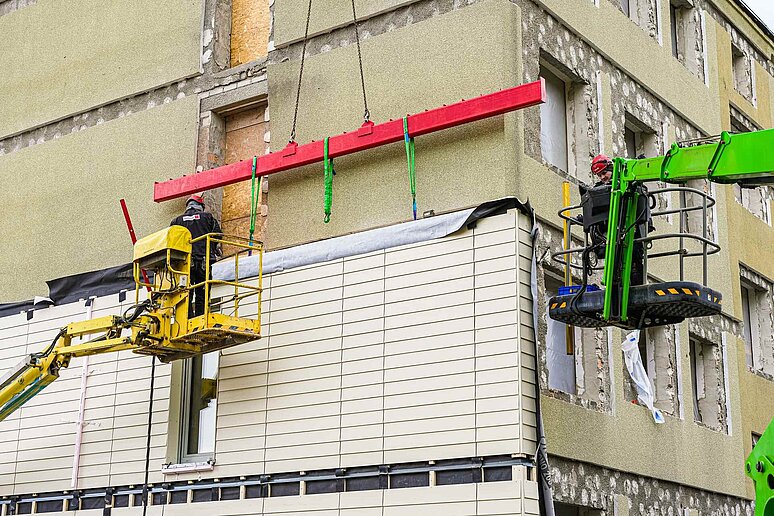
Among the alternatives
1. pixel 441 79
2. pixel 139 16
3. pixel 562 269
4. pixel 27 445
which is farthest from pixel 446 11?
pixel 27 445

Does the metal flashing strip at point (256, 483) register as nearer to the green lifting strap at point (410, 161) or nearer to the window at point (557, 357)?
the window at point (557, 357)

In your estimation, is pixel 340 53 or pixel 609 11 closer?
pixel 340 53

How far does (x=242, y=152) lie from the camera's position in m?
19.2

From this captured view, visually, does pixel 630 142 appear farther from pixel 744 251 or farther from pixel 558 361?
pixel 558 361

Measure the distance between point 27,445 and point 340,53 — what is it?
8.20 meters

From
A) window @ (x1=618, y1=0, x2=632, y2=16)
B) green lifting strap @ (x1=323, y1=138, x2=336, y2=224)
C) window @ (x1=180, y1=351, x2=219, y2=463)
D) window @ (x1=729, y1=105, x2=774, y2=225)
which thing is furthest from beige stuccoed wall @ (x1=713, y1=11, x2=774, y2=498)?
window @ (x1=180, y1=351, x2=219, y2=463)

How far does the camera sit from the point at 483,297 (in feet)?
48.4

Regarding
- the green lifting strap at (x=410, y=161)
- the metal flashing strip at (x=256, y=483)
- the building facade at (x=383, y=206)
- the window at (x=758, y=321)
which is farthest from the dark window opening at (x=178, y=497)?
the window at (x=758, y=321)

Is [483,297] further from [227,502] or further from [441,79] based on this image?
[227,502]

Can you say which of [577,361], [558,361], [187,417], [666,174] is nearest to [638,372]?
[577,361]

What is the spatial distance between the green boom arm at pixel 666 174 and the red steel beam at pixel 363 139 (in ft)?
8.35

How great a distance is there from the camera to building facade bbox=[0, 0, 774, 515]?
1531 centimetres

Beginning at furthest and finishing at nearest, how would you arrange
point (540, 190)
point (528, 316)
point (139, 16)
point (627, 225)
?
point (139, 16)
point (540, 190)
point (528, 316)
point (627, 225)

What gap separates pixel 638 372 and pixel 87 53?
457 inches
